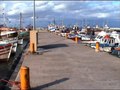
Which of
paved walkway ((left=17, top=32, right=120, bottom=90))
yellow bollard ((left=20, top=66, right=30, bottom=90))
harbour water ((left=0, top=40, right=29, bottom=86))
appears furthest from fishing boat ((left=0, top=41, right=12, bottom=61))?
yellow bollard ((left=20, top=66, right=30, bottom=90))

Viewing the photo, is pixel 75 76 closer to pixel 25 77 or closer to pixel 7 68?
pixel 25 77

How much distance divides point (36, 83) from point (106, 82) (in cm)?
284

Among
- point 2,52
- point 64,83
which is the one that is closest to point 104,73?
point 64,83

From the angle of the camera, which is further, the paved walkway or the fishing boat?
the fishing boat

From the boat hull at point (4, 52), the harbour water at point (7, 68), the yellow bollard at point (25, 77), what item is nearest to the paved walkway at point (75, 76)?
the yellow bollard at point (25, 77)

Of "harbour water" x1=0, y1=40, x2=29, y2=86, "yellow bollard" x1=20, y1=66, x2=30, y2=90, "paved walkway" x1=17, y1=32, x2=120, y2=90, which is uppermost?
"yellow bollard" x1=20, y1=66, x2=30, y2=90

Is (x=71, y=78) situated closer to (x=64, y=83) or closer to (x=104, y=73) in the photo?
(x=64, y=83)

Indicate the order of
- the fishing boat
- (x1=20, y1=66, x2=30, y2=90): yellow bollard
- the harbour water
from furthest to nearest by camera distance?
the fishing boat < the harbour water < (x1=20, y1=66, x2=30, y2=90): yellow bollard

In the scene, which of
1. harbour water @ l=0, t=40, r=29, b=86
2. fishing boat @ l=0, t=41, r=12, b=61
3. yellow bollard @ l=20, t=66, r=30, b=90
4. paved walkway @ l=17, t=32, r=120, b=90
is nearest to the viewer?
yellow bollard @ l=20, t=66, r=30, b=90

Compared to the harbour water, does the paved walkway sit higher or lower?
higher

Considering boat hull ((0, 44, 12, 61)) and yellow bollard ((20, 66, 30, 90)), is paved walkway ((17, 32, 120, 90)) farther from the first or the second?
boat hull ((0, 44, 12, 61))

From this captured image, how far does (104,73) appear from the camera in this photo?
14.8m

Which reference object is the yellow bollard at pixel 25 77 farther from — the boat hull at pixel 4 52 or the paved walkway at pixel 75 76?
the boat hull at pixel 4 52

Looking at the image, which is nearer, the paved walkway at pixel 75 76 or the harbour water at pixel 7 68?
the paved walkway at pixel 75 76
